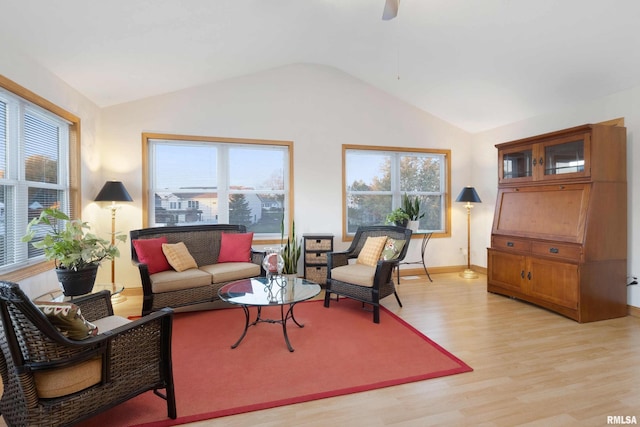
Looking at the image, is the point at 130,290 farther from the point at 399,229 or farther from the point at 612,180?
the point at 612,180

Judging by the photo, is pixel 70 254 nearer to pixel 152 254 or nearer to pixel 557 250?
pixel 152 254

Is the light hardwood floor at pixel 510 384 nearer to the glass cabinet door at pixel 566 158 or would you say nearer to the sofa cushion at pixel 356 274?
the sofa cushion at pixel 356 274

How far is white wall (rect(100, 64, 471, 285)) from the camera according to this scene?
4.28m

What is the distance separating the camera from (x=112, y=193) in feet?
12.5

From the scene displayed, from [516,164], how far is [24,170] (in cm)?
547

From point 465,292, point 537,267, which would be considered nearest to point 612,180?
point 537,267

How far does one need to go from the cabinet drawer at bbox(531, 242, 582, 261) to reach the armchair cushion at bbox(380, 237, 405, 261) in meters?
1.55

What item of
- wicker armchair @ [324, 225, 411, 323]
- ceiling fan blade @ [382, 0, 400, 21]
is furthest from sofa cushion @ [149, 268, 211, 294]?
ceiling fan blade @ [382, 0, 400, 21]

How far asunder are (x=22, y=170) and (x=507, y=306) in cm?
528

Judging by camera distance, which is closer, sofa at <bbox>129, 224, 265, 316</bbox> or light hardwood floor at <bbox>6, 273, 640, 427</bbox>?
light hardwood floor at <bbox>6, 273, 640, 427</bbox>

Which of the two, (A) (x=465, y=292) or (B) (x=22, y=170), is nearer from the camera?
(B) (x=22, y=170)

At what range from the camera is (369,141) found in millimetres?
5160

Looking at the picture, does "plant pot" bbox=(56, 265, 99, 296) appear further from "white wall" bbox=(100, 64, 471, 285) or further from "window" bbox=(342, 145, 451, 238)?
"window" bbox=(342, 145, 451, 238)

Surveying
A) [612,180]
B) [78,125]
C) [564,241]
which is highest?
[78,125]
